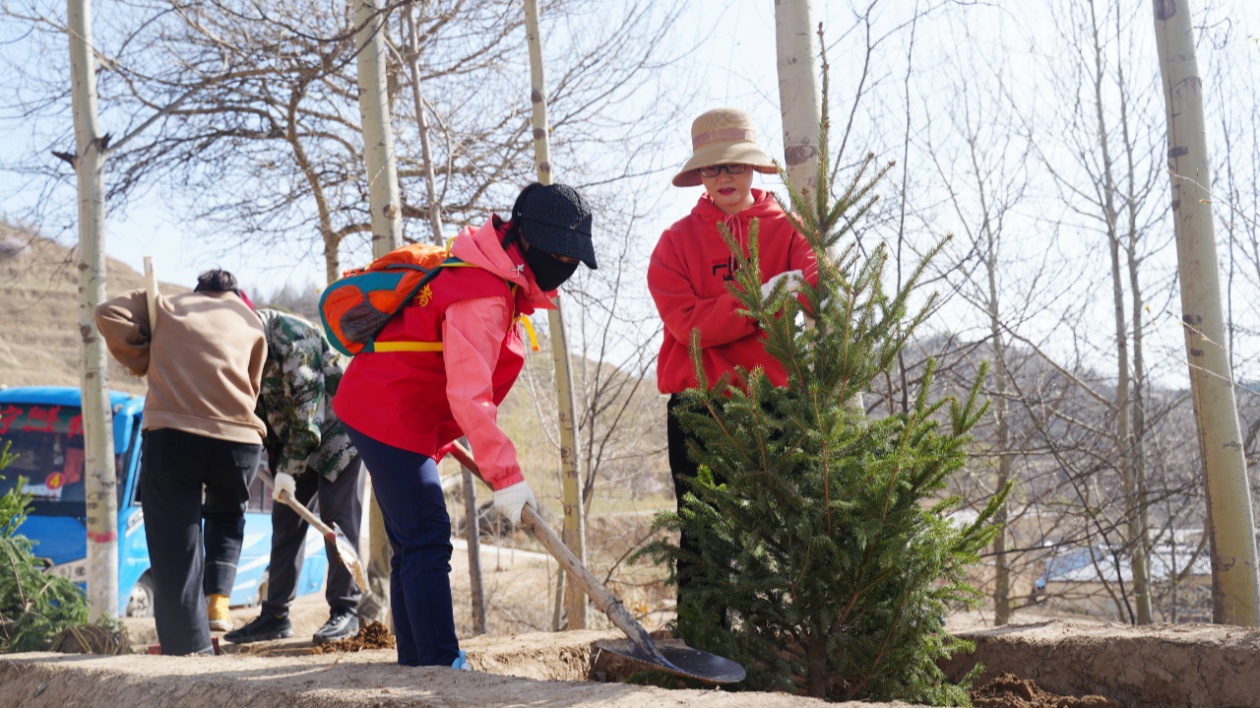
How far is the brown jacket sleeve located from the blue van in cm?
455

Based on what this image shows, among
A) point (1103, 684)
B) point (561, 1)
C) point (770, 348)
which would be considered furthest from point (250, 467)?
point (561, 1)

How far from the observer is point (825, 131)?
8.95 ft

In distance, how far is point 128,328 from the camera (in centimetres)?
402

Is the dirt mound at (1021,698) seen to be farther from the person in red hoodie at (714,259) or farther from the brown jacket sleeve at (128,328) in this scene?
the brown jacket sleeve at (128,328)

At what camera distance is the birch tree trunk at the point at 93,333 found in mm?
5996

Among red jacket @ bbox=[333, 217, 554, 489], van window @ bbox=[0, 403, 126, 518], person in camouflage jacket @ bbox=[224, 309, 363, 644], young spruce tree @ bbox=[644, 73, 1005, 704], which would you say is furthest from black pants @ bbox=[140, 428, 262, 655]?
van window @ bbox=[0, 403, 126, 518]

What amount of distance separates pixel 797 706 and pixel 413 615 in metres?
1.34

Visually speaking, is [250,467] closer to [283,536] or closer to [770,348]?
[283,536]

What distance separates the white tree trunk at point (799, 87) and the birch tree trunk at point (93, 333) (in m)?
4.48

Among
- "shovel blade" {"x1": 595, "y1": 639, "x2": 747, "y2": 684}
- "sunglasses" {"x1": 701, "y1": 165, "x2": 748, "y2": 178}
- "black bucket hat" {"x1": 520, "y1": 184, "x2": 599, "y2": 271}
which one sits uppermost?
"sunglasses" {"x1": 701, "y1": 165, "x2": 748, "y2": 178}

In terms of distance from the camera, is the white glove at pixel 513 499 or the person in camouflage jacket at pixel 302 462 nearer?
the white glove at pixel 513 499

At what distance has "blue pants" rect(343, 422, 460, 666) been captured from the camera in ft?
9.87

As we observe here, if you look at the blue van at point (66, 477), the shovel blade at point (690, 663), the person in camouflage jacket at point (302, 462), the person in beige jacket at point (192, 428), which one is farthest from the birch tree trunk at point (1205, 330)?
the blue van at point (66, 477)

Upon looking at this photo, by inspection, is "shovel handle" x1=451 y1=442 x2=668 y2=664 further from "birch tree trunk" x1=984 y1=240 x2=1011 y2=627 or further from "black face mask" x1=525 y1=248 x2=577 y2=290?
"birch tree trunk" x1=984 y1=240 x2=1011 y2=627
